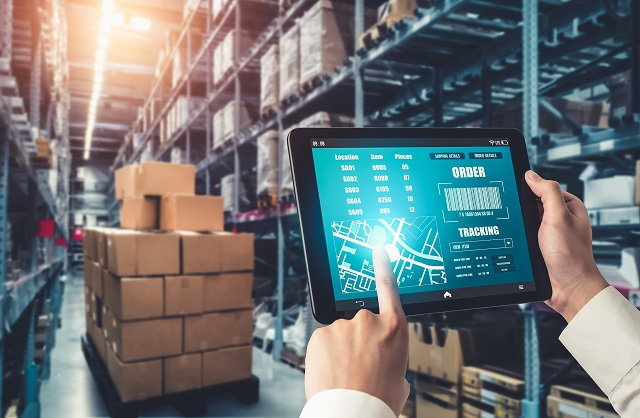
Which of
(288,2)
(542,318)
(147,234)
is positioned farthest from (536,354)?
(288,2)

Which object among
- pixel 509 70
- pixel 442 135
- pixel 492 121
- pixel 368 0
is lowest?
pixel 442 135

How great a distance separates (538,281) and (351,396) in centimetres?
50

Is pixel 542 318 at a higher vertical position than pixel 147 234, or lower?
lower

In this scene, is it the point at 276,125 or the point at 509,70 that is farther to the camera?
the point at 276,125

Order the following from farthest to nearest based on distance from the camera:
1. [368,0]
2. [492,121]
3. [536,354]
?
[368,0], [492,121], [536,354]

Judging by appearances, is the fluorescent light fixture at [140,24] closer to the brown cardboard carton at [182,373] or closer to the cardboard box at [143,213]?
the cardboard box at [143,213]

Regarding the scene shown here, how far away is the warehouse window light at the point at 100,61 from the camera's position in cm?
963

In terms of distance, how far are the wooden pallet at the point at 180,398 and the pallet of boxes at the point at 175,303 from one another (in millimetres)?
10

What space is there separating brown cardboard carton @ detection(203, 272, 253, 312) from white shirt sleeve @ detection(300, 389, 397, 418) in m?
3.35

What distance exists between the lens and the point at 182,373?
376 cm

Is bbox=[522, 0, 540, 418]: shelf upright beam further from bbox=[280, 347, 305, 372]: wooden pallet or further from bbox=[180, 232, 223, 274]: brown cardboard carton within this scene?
bbox=[280, 347, 305, 372]: wooden pallet

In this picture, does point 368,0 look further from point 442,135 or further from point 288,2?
point 442,135

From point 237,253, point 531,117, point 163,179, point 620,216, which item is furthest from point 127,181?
point 620,216

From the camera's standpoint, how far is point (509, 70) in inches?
148
